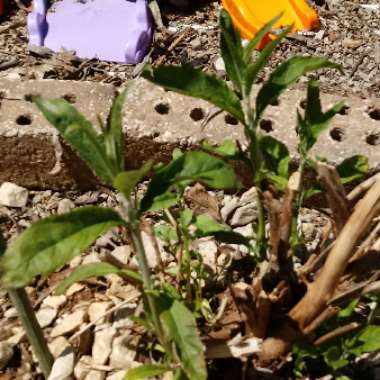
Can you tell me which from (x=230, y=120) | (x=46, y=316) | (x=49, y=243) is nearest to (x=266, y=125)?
(x=230, y=120)

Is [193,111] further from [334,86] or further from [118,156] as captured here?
[118,156]

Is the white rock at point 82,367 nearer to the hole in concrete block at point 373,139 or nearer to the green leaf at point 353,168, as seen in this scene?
the green leaf at point 353,168

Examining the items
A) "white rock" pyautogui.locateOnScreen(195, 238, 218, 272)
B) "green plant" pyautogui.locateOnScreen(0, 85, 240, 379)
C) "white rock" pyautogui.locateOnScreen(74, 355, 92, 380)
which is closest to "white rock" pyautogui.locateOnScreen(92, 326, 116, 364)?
"white rock" pyautogui.locateOnScreen(74, 355, 92, 380)

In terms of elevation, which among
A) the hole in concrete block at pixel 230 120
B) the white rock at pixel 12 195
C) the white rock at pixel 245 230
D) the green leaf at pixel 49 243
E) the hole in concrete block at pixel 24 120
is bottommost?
the white rock at pixel 245 230

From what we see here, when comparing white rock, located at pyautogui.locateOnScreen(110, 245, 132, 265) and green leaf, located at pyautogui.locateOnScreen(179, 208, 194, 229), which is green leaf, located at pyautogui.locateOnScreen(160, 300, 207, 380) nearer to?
green leaf, located at pyautogui.locateOnScreen(179, 208, 194, 229)

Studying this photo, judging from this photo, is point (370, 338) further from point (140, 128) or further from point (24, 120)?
point (24, 120)

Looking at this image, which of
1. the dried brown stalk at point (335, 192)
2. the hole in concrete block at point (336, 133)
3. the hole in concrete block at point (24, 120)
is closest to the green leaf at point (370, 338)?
the dried brown stalk at point (335, 192)
